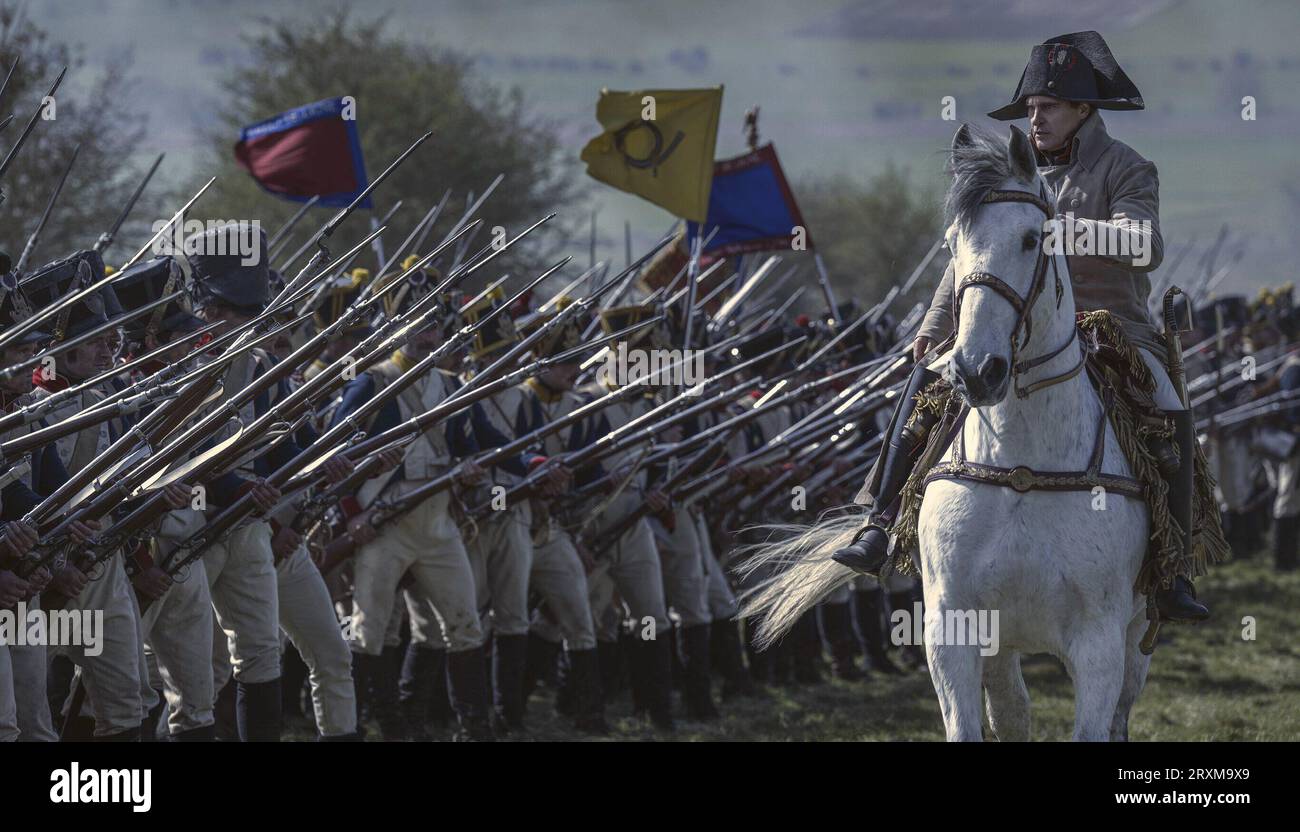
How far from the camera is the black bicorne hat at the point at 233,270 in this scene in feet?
26.3

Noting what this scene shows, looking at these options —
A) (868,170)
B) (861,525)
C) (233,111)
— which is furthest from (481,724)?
(868,170)

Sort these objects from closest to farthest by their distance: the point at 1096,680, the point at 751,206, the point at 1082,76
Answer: the point at 1096,680 < the point at 1082,76 < the point at 751,206

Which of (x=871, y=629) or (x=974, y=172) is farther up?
(x=974, y=172)

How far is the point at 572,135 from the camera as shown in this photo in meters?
32.4

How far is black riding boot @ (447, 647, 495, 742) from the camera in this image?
9953 millimetres

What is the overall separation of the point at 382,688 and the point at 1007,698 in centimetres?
409

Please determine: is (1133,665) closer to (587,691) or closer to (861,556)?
(861,556)

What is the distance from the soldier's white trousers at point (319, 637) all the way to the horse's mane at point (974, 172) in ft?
12.9

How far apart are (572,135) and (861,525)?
25976 millimetres

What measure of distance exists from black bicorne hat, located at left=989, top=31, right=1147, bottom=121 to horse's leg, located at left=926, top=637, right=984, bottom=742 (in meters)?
2.31

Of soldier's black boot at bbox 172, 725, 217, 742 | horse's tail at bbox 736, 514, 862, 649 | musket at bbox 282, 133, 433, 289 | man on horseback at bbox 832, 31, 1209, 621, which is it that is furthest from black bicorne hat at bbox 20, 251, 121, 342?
man on horseback at bbox 832, 31, 1209, 621

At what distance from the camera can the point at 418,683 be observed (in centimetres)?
1023

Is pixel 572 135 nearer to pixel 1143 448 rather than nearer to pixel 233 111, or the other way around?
pixel 233 111

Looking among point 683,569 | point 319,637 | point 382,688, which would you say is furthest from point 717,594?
point 319,637
